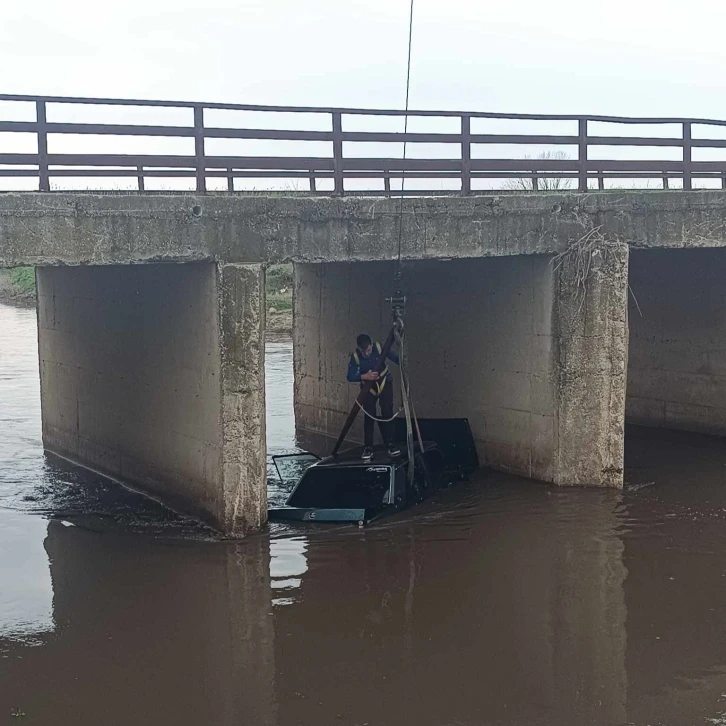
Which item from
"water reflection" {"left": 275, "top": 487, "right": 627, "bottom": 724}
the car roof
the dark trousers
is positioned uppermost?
the dark trousers

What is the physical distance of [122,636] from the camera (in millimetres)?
9383

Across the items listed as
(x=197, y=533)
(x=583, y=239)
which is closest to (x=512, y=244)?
(x=583, y=239)

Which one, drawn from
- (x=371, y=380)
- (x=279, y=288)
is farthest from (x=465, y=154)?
(x=279, y=288)

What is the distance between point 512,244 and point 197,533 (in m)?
5.61

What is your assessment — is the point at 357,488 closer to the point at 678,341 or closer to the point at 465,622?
the point at 465,622

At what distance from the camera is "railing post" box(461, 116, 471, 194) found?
44.2ft

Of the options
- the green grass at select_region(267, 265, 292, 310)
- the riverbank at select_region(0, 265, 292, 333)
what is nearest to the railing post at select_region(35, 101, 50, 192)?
Answer: the riverbank at select_region(0, 265, 292, 333)

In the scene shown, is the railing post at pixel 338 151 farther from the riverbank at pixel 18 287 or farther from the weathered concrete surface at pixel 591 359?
the riverbank at pixel 18 287

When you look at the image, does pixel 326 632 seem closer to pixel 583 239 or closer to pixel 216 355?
pixel 216 355

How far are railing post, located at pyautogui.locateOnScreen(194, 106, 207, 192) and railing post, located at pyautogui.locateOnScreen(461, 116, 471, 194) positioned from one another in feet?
12.1

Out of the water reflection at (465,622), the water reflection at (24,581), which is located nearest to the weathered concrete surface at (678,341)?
the water reflection at (465,622)

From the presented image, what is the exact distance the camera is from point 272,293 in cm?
3888

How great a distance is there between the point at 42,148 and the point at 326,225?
3.41 m

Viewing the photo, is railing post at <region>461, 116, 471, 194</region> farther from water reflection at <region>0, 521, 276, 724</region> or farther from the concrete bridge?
water reflection at <region>0, 521, 276, 724</region>
